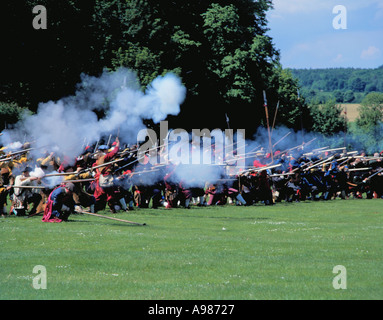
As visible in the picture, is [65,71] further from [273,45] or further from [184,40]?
[273,45]

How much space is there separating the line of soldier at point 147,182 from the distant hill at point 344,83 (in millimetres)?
99356

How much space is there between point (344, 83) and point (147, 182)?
451ft

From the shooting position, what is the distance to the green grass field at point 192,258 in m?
10.2

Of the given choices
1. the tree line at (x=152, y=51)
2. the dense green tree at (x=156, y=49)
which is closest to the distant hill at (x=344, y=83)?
the tree line at (x=152, y=51)

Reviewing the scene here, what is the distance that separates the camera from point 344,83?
15675cm

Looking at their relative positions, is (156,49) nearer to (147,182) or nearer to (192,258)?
(147,182)

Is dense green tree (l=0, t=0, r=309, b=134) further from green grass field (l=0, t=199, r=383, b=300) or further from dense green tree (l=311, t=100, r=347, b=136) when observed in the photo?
dense green tree (l=311, t=100, r=347, b=136)

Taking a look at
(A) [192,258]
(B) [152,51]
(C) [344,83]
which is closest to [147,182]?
(A) [192,258]

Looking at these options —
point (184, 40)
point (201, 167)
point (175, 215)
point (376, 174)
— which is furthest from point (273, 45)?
point (175, 215)

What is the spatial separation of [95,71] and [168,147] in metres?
15.9

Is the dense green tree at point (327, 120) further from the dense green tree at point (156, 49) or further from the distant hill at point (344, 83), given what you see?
the dense green tree at point (156, 49)

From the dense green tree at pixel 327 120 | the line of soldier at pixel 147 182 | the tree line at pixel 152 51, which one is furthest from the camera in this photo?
the dense green tree at pixel 327 120

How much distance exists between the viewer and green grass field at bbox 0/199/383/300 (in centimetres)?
1020

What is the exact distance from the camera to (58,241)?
15.2 m
